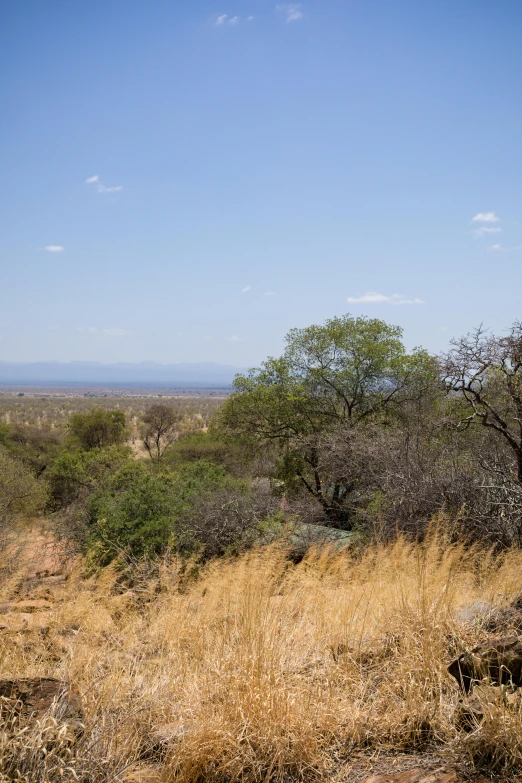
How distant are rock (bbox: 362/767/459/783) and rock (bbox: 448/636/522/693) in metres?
0.61

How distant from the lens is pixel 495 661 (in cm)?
317

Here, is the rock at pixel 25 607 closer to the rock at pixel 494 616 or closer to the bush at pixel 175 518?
the bush at pixel 175 518

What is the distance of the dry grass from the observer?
270 cm

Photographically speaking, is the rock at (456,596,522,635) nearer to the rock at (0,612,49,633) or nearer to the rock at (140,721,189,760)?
the rock at (140,721,189,760)

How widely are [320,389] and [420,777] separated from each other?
14729mm

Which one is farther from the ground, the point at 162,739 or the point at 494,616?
the point at 494,616

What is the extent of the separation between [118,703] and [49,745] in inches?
20.7

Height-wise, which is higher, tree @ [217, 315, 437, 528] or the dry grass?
tree @ [217, 315, 437, 528]

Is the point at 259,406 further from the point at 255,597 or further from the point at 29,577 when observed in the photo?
the point at 255,597

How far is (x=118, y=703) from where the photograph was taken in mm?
3086

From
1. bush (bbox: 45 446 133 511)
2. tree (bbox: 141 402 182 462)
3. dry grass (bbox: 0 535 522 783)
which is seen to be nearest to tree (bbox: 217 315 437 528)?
bush (bbox: 45 446 133 511)

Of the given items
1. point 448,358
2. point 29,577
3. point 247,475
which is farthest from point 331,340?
point 29,577

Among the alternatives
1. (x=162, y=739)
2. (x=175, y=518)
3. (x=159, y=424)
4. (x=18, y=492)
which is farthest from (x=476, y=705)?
(x=159, y=424)

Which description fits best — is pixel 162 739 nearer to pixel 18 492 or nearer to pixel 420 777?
pixel 420 777
